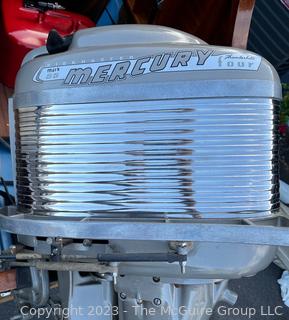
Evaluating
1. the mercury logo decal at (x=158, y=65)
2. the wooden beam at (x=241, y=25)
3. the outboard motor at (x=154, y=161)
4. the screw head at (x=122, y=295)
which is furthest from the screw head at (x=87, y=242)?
the wooden beam at (x=241, y=25)

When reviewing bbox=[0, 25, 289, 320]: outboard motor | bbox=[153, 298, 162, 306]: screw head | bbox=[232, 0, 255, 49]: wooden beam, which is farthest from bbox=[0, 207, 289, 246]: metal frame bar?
bbox=[232, 0, 255, 49]: wooden beam

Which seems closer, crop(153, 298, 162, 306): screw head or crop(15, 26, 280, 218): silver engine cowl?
crop(15, 26, 280, 218): silver engine cowl

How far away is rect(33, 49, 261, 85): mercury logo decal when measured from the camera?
0.85 meters

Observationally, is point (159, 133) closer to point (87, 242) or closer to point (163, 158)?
point (163, 158)

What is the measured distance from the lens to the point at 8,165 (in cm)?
141

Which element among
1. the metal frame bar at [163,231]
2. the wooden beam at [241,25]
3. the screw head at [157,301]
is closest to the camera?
the metal frame bar at [163,231]

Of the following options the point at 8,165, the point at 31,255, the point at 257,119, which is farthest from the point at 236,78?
the point at 8,165

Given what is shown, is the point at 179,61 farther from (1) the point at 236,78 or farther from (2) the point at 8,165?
(2) the point at 8,165

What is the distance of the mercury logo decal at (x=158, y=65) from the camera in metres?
0.85

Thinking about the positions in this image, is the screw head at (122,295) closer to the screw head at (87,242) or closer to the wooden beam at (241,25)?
the screw head at (87,242)

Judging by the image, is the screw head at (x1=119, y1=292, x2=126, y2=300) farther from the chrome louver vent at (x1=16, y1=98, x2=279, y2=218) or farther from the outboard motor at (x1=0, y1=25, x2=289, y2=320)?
the chrome louver vent at (x1=16, y1=98, x2=279, y2=218)

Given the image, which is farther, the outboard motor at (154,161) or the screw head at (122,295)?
the screw head at (122,295)

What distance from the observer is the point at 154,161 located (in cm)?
84

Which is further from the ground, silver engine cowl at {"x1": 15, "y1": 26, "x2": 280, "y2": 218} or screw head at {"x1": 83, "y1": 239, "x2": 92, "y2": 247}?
silver engine cowl at {"x1": 15, "y1": 26, "x2": 280, "y2": 218}
